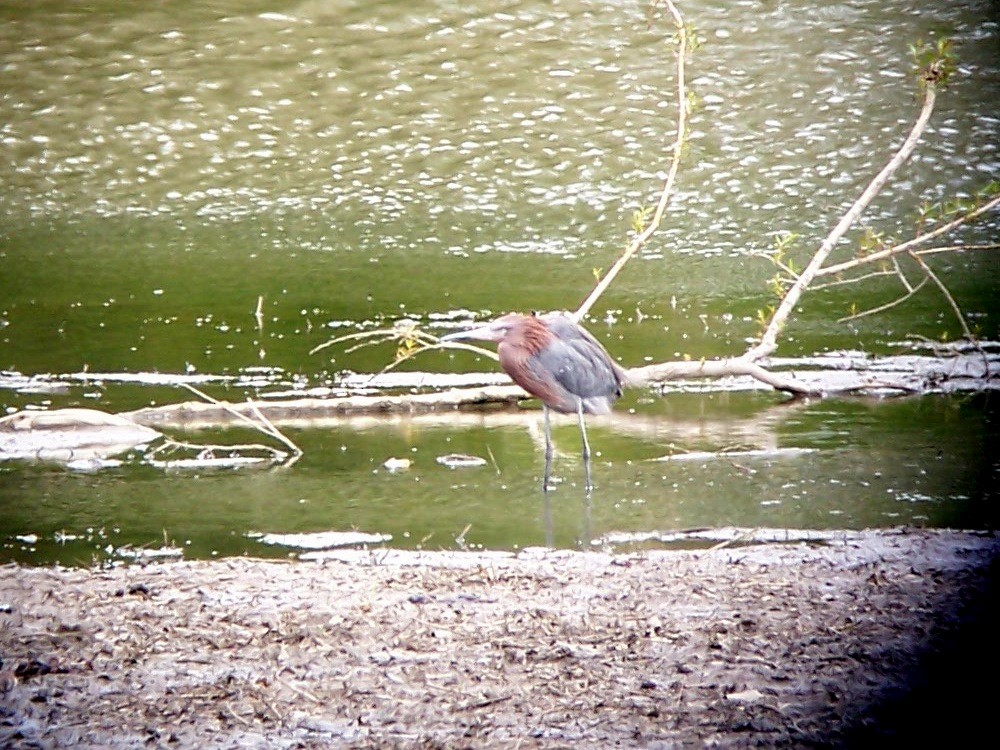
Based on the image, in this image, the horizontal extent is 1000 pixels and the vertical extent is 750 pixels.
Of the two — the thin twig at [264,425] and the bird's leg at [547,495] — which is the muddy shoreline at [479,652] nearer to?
the bird's leg at [547,495]

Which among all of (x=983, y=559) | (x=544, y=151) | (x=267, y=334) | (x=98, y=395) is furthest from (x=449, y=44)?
(x=983, y=559)

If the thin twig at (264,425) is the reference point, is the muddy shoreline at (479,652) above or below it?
above

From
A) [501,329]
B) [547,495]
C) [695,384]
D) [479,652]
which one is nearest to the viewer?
[479,652]

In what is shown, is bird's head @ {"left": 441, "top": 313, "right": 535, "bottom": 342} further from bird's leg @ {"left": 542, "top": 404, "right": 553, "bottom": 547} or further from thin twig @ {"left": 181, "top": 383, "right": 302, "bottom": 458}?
thin twig @ {"left": 181, "top": 383, "right": 302, "bottom": 458}

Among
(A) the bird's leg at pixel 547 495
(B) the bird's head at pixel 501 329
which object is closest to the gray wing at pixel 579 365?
(B) the bird's head at pixel 501 329

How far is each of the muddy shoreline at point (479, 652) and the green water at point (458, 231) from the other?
4.15ft

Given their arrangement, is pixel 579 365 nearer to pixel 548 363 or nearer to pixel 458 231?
pixel 548 363

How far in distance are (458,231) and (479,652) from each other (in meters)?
9.42

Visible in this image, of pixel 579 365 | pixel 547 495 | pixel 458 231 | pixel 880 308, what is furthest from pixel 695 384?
pixel 458 231

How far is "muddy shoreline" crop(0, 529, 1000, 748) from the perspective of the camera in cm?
369

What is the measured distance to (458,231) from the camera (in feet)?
44.0

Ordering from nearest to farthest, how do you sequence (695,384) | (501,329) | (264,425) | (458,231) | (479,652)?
(479,652) < (501,329) < (264,425) < (695,384) < (458,231)

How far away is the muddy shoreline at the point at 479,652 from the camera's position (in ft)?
12.1

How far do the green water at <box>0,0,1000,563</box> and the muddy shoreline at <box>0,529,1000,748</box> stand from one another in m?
1.27
